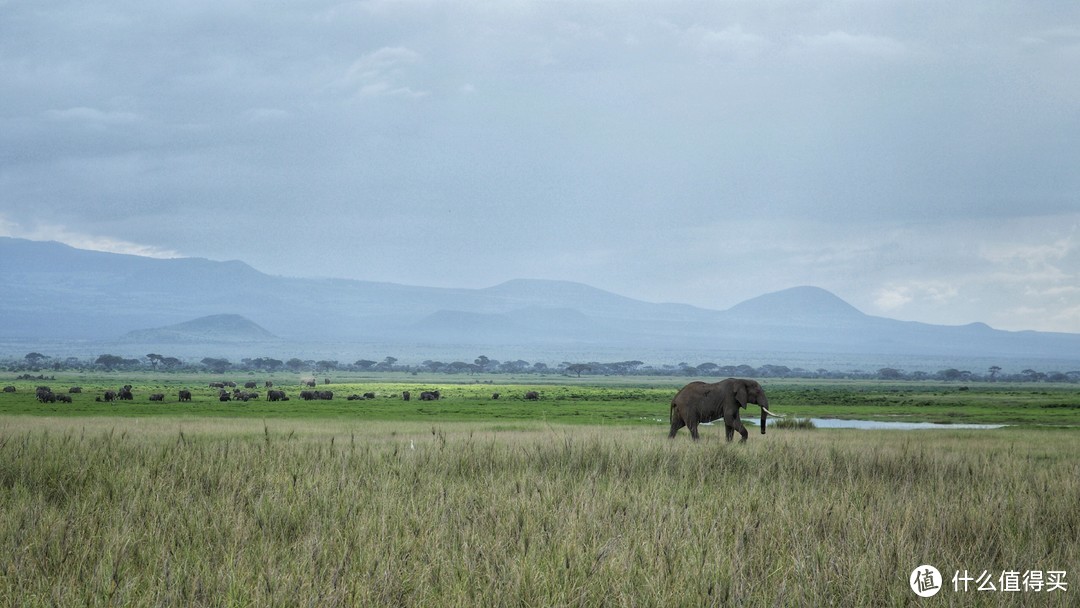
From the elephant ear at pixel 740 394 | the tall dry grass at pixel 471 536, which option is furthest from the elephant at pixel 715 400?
the tall dry grass at pixel 471 536

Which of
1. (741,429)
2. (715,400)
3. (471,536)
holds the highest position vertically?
(715,400)

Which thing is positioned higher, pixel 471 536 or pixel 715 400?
pixel 715 400

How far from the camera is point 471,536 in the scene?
663cm

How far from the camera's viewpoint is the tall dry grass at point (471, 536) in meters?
5.29

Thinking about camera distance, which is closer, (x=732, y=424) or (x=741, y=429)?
(x=741, y=429)

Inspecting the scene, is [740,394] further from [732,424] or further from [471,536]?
[471,536]

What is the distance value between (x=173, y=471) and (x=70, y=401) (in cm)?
5145

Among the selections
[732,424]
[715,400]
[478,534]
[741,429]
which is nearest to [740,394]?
[715,400]

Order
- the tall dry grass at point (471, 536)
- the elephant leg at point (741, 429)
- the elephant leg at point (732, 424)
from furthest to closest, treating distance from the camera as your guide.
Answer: the elephant leg at point (732, 424) < the elephant leg at point (741, 429) < the tall dry grass at point (471, 536)

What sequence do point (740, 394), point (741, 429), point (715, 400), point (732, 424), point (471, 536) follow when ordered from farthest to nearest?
point (715, 400)
point (740, 394)
point (732, 424)
point (741, 429)
point (471, 536)

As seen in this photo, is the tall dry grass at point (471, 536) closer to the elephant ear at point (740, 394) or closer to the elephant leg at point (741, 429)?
the elephant leg at point (741, 429)

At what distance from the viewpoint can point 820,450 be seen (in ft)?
46.5

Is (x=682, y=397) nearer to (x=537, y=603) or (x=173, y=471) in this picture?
(x=173, y=471)

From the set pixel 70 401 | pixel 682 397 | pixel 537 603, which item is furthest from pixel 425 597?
pixel 70 401
